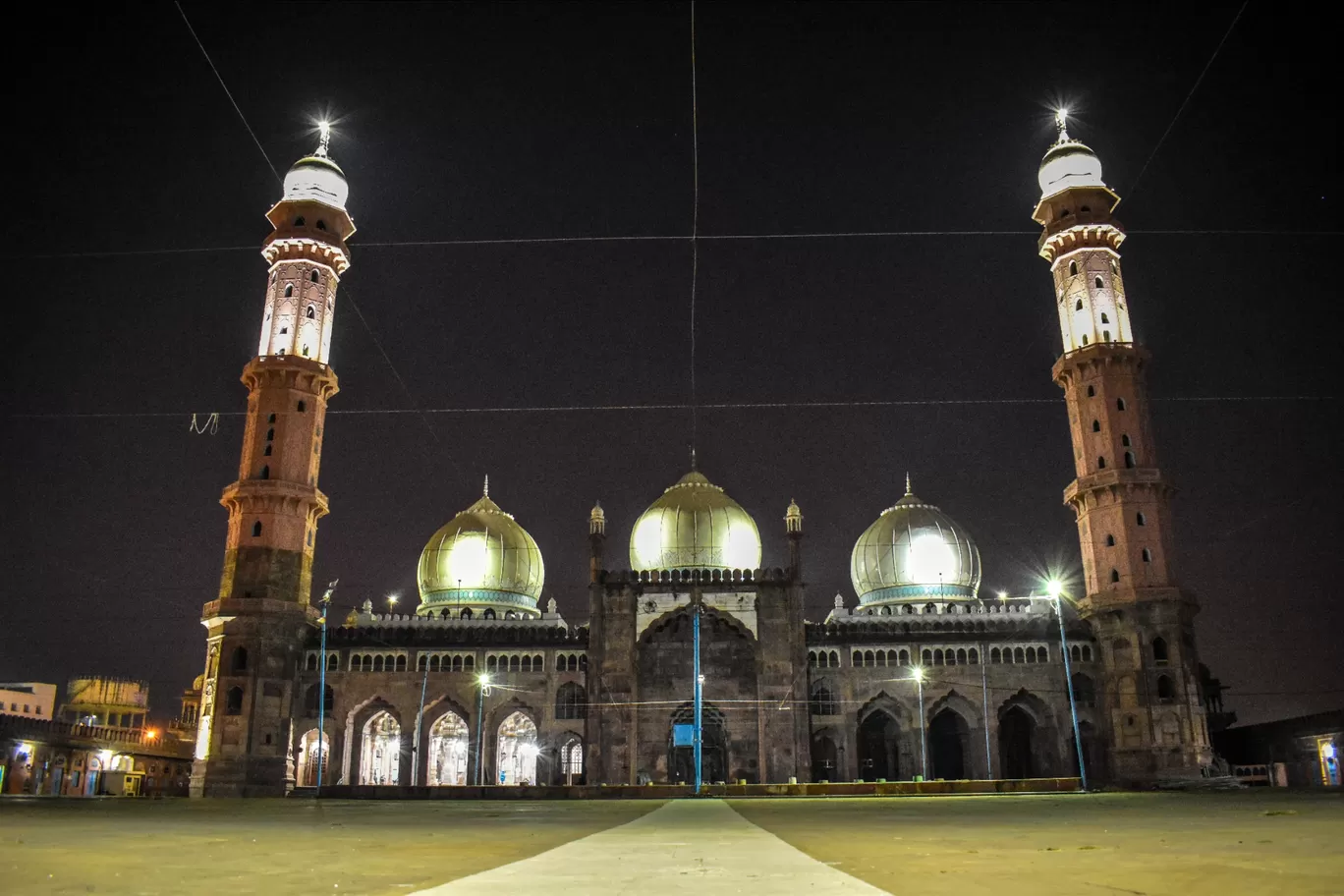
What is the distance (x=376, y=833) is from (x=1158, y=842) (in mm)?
8718

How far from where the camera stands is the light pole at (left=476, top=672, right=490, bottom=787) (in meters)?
44.5

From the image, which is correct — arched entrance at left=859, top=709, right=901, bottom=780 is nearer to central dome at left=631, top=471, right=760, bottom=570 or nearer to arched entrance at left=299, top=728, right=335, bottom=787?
central dome at left=631, top=471, right=760, bottom=570

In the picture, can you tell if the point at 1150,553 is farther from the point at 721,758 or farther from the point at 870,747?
the point at 721,758

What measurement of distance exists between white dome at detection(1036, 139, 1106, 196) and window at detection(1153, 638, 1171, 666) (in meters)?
20.8

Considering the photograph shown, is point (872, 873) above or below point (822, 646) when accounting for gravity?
below

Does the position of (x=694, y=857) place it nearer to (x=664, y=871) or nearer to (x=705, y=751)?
(x=664, y=871)

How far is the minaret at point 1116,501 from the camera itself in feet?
135

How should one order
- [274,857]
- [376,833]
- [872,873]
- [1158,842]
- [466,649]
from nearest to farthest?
1. [872,873]
2. [274,857]
3. [1158,842]
4. [376,833]
5. [466,649]

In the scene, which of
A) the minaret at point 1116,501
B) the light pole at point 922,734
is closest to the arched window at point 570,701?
the light pole at point 922,734

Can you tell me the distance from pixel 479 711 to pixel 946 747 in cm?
2207

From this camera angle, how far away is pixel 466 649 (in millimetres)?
47438

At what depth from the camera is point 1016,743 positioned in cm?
4897

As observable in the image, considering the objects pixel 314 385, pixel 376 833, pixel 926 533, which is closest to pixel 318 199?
pixel 314 385

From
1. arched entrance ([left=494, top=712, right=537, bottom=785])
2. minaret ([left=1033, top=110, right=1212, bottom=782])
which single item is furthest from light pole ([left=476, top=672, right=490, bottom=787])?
minaret ([left=1033, top=110, right=1212, bottom=782])
